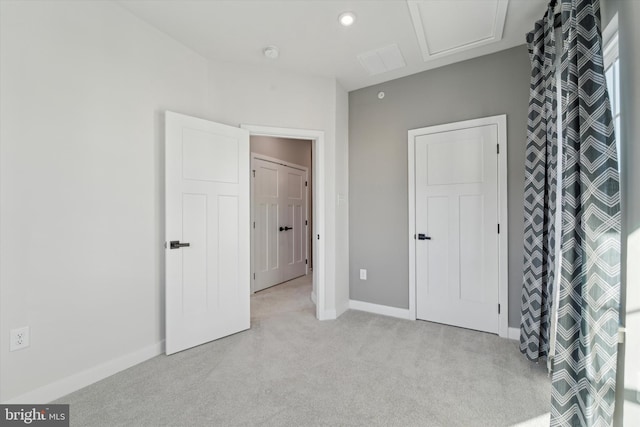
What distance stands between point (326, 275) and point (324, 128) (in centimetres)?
165

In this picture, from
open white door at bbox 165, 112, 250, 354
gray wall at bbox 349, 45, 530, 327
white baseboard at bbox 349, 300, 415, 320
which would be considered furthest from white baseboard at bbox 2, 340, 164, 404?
gray wall at bbox 349, 45, 530, 327

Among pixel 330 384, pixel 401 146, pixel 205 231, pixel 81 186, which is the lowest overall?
pixel 330 384

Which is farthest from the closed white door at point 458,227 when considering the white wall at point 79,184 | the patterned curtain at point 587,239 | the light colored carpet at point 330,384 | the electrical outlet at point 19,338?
the electrical outlet at point 19,338

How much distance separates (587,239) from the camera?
4.13 ft

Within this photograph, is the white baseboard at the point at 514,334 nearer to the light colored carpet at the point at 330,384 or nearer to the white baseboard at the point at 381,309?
the light colored carpet at the point at 330,384

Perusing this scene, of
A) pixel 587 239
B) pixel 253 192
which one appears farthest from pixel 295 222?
pixel 587 239

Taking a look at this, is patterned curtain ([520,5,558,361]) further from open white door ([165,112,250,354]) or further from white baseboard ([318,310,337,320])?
open white door ([165,112,250,354])

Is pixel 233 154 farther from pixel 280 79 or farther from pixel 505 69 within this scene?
pixel 505 69

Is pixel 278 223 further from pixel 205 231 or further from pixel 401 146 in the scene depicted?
pixel 401 146

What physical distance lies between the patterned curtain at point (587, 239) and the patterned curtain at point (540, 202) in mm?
676

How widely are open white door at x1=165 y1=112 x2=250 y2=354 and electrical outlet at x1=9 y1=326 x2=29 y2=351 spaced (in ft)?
2.68

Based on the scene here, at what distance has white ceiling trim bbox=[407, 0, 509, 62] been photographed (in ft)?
6.80

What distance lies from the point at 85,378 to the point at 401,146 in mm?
3379

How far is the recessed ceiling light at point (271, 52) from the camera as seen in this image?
102 inches
